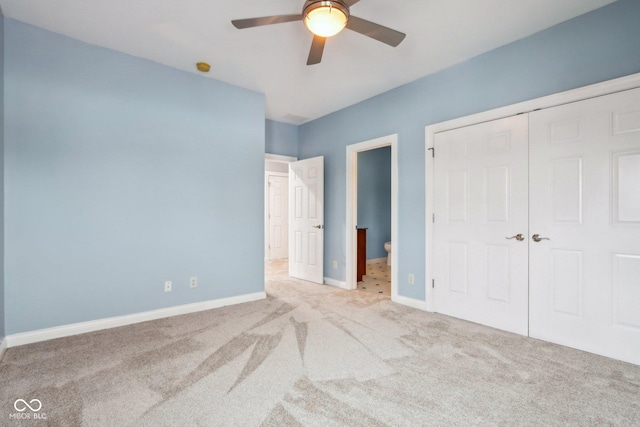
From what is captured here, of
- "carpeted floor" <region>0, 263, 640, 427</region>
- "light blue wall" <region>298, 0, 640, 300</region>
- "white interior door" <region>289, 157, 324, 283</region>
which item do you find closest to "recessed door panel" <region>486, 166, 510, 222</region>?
"light blue wall" <region>298, 0, 640, 300</region>

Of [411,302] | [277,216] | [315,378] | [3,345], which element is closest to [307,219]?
[411,302]

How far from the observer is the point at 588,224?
252cm

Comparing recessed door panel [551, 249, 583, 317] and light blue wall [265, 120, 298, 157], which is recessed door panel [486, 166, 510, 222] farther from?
light blue wall [265, 120, 298, 157]

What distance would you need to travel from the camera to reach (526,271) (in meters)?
2.86

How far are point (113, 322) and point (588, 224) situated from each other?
14.6 ft

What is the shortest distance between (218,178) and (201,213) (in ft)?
1.59

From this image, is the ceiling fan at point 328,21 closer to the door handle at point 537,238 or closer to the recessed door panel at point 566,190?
the recessed door panel at point 566,190

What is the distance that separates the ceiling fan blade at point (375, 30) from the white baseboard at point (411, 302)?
9.20 feet

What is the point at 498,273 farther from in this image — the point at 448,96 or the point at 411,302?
the point at 448,96

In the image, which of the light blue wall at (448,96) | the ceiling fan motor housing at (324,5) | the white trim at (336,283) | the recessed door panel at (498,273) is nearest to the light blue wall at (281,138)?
the light blue wall at (448,96)

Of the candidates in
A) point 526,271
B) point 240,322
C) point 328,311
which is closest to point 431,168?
point 526,271

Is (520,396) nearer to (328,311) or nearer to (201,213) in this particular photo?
(328,311)

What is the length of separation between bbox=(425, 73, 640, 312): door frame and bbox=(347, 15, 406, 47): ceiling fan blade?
1.43 meters

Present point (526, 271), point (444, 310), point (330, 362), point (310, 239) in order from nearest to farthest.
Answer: point (330, 362)
point (526, 271)
point (444, 310)
point (310, 239)
